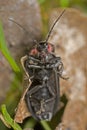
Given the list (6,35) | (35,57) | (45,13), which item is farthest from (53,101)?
(45,13)

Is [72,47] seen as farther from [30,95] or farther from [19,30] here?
[30,95]

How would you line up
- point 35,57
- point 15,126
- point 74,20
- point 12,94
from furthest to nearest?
point 74,20
point 12,94
point 35,57
point 15,126

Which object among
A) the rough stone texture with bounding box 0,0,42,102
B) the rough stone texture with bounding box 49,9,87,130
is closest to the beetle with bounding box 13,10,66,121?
the rough stone texture with bounding box 0,0,42,102

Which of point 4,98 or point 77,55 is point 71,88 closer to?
point 77,55

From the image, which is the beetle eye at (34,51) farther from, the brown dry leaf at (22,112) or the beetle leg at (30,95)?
the brown dry leaf at (22,112)

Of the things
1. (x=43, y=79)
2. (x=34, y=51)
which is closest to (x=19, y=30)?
(x=34, y=51)
